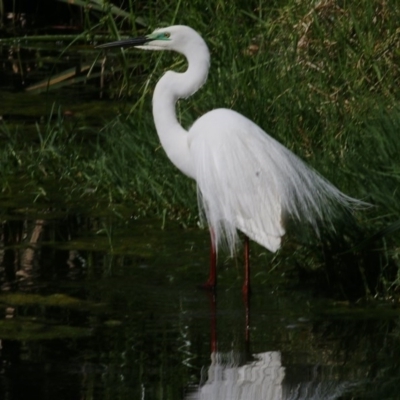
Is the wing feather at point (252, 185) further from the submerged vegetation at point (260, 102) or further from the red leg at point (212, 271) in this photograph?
the submerged vegetation at point (260, 102)

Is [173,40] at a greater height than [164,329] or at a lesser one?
greater

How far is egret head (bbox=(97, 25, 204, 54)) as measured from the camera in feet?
20.9

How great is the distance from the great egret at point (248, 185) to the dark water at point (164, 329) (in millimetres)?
305

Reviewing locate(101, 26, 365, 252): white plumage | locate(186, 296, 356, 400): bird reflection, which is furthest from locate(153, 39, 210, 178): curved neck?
locate(186, 296, 356, 400): bird reflection

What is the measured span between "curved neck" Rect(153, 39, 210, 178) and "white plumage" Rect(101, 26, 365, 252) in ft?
0.03

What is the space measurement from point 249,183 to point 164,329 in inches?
35.5

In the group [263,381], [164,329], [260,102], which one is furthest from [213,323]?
[260,102]

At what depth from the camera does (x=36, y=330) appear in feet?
17.4

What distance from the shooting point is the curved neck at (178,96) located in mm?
6289

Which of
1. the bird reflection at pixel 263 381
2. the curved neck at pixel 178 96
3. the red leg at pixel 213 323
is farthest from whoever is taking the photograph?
the curved neck at pixel 178 96

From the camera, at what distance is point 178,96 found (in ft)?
20.9

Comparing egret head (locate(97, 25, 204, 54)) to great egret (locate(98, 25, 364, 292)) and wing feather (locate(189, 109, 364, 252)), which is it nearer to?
great egret (locate(98, 25, 364, 292))

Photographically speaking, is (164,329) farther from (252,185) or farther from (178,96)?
(178,96)

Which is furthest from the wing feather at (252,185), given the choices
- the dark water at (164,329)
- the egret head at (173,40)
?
the egret head at (173,40)
